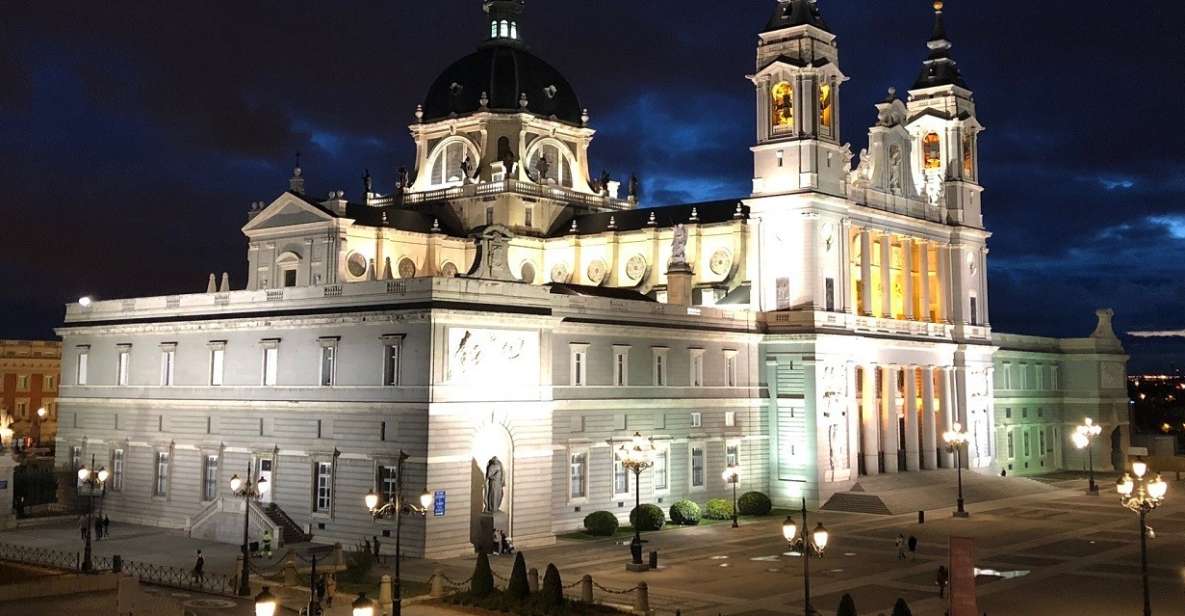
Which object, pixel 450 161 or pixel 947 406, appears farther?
pixel 450 161

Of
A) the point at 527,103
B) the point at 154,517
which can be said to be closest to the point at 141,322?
the point at 154,517

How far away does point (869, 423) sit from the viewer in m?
74.7

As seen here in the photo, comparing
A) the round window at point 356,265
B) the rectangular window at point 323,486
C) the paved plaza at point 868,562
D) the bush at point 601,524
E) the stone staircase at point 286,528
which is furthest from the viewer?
the round window at point 356,265

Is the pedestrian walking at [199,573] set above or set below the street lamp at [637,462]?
below

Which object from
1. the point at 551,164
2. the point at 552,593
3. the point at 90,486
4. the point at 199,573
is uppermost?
the point at 551,164

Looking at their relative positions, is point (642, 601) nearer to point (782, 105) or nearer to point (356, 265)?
point (356, 265)

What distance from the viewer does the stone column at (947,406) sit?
82.3 metres

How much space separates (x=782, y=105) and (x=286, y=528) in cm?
Answer: 3910

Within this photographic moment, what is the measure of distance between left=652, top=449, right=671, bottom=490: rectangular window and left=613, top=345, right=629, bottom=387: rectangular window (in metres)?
4.54

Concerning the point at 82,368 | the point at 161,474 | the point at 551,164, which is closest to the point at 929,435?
the point at 551,164

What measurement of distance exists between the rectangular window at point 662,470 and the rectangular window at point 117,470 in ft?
89.5

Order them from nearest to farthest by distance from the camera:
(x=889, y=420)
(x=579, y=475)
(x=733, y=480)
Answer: (x=579, y=475), (x=733, y=480), (x=889, y=420)

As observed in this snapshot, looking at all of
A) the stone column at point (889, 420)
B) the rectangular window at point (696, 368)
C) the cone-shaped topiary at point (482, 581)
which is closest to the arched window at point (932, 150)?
the stone column at point (889, 420)

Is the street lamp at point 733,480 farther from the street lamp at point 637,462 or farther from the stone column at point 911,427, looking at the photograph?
the stone column at point 911,427
